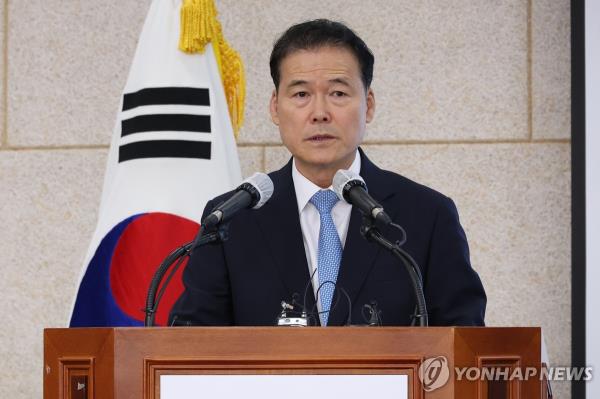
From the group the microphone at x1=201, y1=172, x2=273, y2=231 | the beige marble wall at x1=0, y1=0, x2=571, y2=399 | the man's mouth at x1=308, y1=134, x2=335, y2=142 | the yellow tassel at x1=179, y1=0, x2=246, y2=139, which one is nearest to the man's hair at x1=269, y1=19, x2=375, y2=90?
the man's mouth at x1=308, y1=134, x2=335, y2=142

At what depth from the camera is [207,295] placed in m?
2.47

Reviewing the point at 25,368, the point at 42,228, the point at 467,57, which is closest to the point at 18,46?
the point at 42,228

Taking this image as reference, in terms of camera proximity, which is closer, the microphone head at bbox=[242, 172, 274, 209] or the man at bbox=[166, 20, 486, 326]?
the microphone head at bbox=[242, 172, 274, 209]

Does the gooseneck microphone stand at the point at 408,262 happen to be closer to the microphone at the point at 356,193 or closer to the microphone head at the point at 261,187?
the microphone at the point at 356,193

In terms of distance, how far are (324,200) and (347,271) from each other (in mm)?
261

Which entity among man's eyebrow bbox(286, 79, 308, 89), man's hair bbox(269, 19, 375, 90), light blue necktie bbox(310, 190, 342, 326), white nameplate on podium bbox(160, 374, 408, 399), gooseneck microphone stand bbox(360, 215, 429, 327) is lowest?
white nameplate on podium bbox(160, 374, 408, 399)

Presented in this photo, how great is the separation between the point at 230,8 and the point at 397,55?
2.30 ft

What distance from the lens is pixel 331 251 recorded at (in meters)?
2.49

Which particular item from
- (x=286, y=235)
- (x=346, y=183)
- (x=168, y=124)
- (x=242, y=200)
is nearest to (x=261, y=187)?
(x=242, y=200)

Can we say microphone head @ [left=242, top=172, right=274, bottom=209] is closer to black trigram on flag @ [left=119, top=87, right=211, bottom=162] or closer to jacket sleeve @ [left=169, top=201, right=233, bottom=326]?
jacket sleeve @ [left=169, top=201, right=233, bottom=326]

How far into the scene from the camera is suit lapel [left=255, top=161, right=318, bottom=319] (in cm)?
245

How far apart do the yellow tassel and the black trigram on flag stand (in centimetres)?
17

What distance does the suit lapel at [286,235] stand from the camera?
8.04 feet
